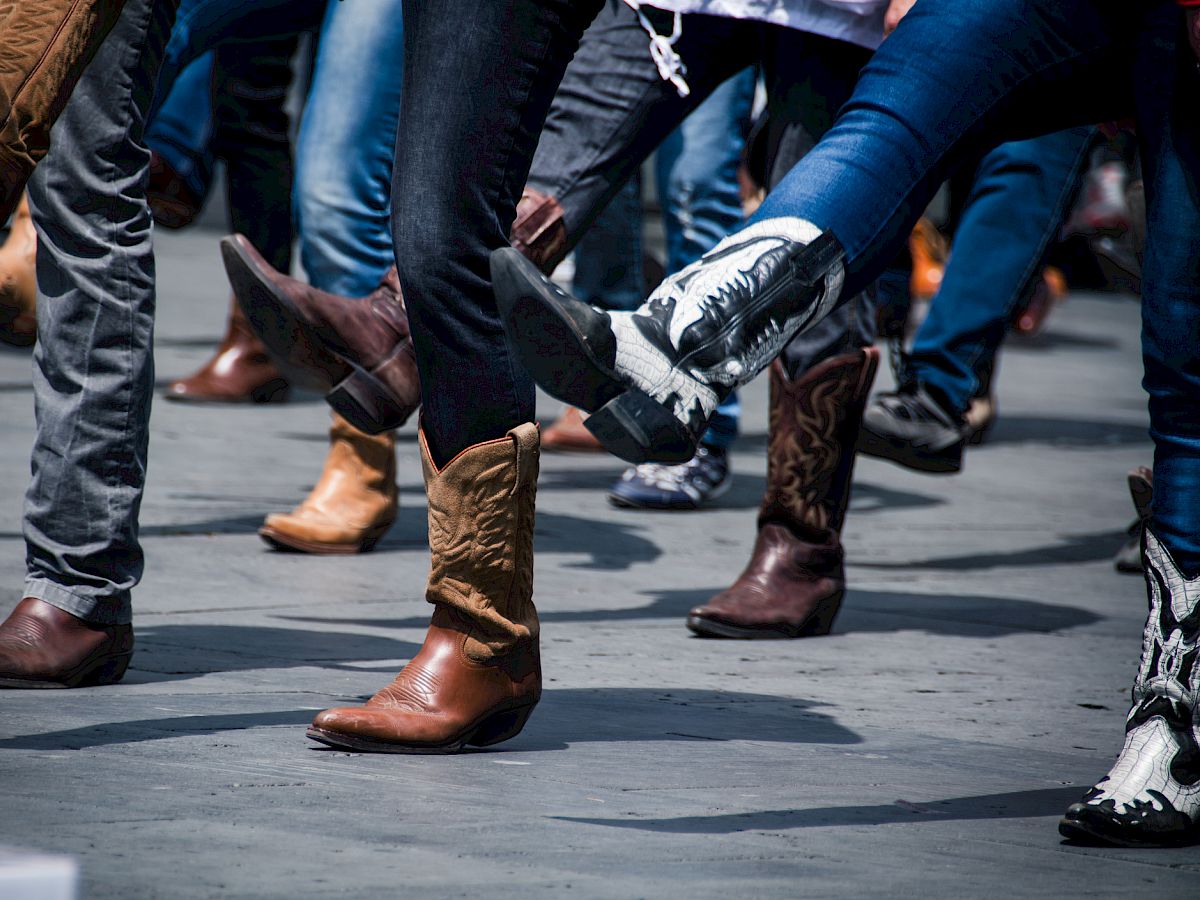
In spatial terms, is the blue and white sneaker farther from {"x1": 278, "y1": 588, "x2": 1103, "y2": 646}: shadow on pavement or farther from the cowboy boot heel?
the cowboy boot heel

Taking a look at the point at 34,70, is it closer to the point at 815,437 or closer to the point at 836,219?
the point at 836,219

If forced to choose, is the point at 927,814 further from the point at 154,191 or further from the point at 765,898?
the point at 154,191

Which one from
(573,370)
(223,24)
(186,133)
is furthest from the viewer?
(186,133)

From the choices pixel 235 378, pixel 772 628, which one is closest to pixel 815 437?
pixel 772 628

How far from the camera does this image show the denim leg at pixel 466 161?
2.40 metres

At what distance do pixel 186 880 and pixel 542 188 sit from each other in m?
1.74

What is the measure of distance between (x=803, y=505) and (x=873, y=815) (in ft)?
4.63

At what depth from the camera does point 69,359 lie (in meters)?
2.88

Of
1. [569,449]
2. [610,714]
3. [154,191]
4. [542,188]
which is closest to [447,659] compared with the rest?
[610,714]

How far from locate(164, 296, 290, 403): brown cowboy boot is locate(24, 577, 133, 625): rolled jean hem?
3.46 m

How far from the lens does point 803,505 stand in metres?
3.72

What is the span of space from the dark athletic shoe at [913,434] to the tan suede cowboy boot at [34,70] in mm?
2274

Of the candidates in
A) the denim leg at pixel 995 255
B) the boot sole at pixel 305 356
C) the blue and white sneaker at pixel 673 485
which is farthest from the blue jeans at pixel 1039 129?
the blue and white sneaker at pixel 673 485

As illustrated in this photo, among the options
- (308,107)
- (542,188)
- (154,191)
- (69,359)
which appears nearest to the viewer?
(69,359)
